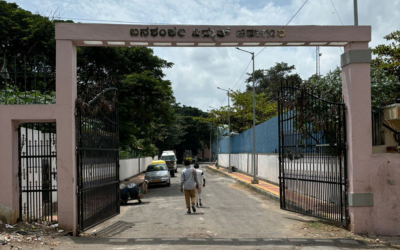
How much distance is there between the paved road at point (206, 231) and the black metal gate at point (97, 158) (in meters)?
0.52

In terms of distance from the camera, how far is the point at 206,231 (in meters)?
9.81

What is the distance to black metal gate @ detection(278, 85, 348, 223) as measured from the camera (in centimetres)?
989

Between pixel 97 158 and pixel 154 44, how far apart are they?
3265 millimetres

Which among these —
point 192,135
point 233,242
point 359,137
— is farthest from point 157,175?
point 192,135

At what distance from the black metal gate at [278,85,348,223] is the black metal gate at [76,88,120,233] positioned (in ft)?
16.0

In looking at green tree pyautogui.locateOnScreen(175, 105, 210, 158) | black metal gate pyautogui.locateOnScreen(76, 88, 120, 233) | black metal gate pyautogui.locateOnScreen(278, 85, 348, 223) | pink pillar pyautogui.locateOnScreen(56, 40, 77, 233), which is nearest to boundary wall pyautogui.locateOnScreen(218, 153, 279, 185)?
black metal gate pyautogui.locateOnScreen(278, 85, 348, 223)

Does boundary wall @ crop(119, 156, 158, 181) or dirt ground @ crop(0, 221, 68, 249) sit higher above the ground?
dirt ground @ crop(0, 221, 68, 249)

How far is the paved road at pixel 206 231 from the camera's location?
8398mm

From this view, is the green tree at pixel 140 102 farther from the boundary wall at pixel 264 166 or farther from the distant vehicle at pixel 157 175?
the boundary wall at pixel 264 166

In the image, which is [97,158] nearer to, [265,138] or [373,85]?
[373,85]

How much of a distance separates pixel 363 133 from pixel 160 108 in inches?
634

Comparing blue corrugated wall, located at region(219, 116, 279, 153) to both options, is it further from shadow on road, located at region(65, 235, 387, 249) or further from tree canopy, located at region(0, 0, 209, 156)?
shadow on road, located at region(65, 235, 387, 249)

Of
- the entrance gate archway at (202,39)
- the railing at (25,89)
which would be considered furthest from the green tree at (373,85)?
the railing at (25,89)

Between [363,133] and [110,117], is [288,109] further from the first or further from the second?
[110,117]
